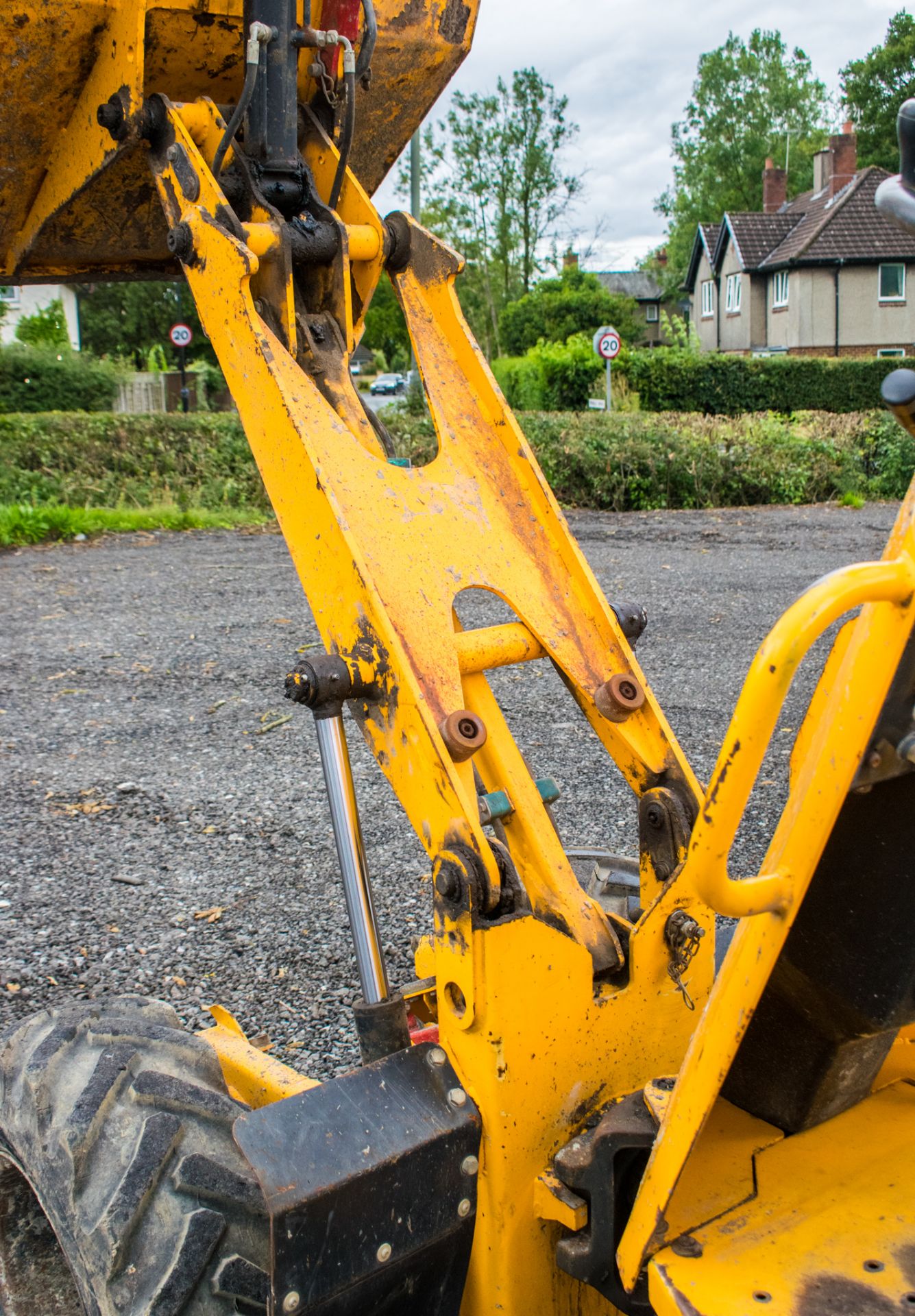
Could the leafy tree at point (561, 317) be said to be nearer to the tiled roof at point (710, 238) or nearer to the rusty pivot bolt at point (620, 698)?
the tiled roof at point (710, 238)

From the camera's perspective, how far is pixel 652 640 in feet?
25.6

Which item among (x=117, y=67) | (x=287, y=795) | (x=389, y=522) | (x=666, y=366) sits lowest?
(x=287, y=795)

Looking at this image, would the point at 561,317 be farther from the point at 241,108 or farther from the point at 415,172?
the point at 241,108

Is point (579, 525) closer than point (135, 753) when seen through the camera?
No

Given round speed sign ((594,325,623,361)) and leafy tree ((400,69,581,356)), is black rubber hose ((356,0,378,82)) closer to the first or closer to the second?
round speed sign ((594,325,623,361))

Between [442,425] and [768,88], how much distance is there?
66.2 metres

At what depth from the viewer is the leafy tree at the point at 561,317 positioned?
131 ft

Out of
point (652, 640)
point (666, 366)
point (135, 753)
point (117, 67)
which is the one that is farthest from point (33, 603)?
point (666, 366)

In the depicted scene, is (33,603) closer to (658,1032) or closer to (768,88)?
(658,1032)

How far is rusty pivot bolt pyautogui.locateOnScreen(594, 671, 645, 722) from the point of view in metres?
2.05

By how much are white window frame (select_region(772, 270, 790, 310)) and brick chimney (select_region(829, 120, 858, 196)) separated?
173 inches

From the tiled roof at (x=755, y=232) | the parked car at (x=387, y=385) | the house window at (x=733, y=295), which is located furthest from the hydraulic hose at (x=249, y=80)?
the parked car at (x=387, y=385)

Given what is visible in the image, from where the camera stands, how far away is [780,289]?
43.5 m

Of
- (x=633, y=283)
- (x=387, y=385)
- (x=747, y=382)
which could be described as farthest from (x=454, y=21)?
(x=633, y=283)
